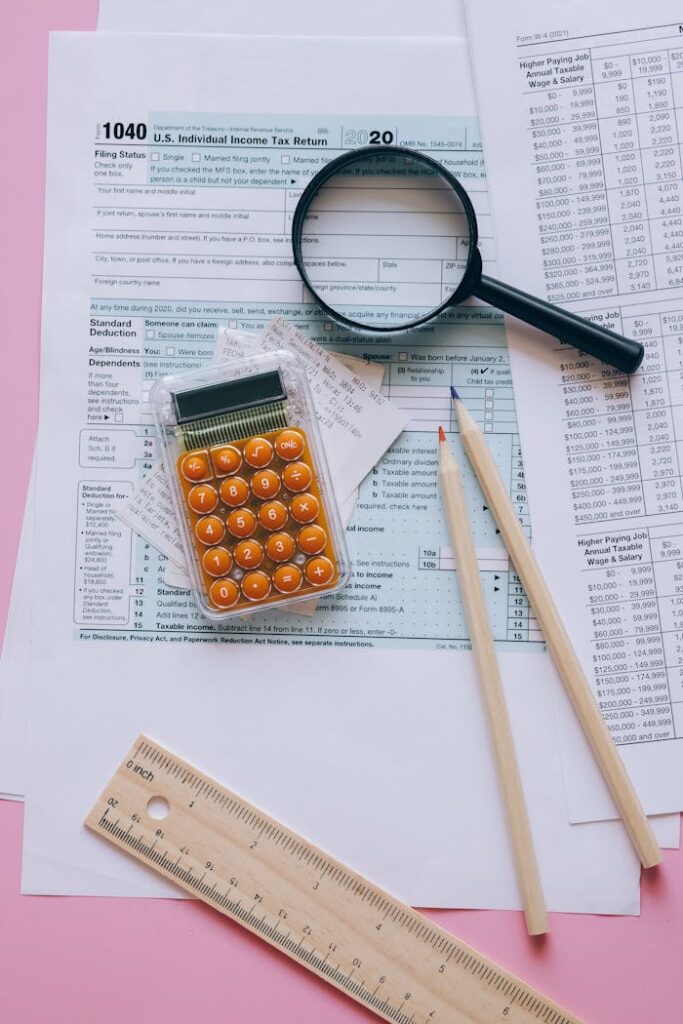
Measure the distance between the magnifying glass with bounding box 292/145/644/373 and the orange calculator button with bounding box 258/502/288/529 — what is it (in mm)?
180

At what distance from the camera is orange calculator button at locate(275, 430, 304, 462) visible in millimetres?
875

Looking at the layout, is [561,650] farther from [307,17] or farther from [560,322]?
[307,17]

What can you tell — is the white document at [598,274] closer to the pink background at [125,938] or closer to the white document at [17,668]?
the pink background at [125,938]

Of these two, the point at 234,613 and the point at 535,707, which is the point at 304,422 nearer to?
the point at 234,613

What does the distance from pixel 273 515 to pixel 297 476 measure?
42mm

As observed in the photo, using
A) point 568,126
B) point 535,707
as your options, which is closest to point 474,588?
point 535,707

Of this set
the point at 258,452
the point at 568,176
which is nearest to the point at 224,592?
the point at 258,452

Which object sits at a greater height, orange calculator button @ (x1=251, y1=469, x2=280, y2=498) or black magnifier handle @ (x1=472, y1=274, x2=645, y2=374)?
black magnifier handle @ (x1=472, y1=274, x2=645, y2=374)

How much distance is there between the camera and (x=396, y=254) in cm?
90

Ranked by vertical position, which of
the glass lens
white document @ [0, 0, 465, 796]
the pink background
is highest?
white document @ [0, 0, 465, 796]

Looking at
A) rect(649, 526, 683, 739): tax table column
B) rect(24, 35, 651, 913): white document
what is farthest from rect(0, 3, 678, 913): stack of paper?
rect(649, 526, 683, 739): tax table column

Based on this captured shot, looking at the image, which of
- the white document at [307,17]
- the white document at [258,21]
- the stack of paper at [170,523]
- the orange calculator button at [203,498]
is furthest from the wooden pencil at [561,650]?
the white document at [307,17]

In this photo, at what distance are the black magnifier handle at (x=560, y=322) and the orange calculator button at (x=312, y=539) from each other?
26 centimetres

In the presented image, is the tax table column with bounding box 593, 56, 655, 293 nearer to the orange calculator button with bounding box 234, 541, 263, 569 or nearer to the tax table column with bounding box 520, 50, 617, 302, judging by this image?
the tax table column with bounding box 520, 50, 617, 302
